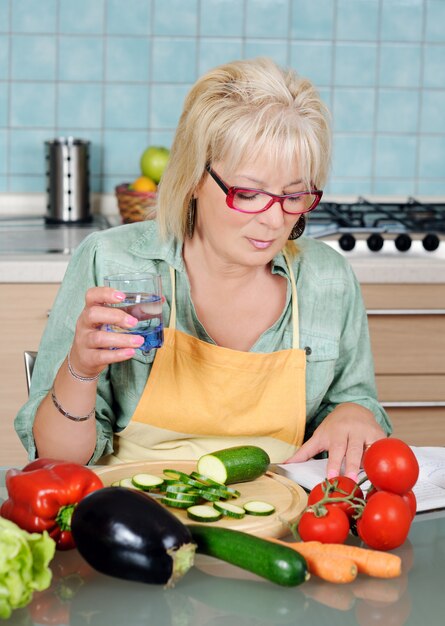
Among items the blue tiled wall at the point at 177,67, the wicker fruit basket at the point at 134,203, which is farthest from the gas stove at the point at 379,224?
the wicker fruit basket at the point at 134,203

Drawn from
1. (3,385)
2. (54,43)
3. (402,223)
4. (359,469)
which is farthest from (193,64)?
(359,469)

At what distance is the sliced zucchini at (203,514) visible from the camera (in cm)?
123

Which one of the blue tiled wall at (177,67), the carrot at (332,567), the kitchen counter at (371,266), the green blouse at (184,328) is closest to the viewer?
the carrot at (332,567)

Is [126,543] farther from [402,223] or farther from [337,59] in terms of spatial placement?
[337,59]

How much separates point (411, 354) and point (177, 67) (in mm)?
1200

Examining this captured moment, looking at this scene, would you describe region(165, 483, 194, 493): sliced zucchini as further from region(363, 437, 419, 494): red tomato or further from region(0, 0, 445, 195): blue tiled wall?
region(0, 0, 445, 195): blue tiled wall

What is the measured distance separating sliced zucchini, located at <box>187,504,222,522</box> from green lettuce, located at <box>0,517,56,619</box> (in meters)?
0.24

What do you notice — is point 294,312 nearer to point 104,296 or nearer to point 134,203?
point 104,296

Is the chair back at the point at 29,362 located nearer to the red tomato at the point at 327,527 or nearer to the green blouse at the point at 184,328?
the green blouse at the point at 184,328

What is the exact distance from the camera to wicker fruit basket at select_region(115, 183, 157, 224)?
9.23 ft

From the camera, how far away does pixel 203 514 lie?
1233 millimetres

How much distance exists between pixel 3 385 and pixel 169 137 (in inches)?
40.7

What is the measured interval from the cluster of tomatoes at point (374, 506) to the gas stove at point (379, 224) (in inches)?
60.5

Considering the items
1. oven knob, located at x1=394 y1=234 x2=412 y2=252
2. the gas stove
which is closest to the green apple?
the gas stove
